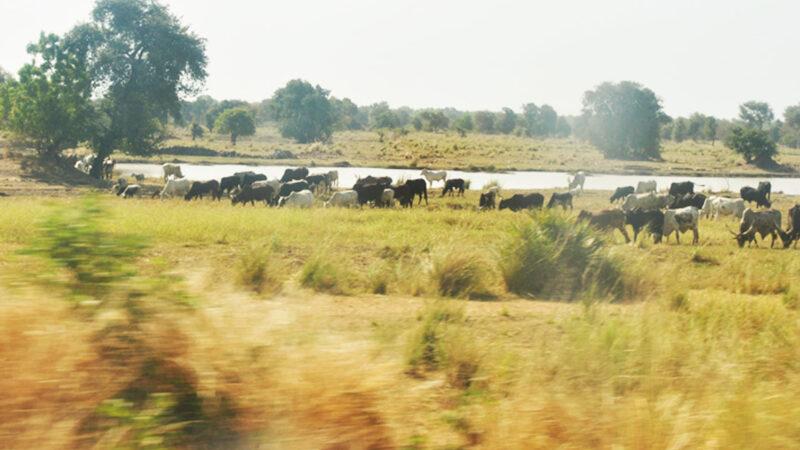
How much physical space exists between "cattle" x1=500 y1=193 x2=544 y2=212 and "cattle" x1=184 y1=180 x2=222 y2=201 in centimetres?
1226

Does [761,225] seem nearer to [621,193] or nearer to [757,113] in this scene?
[621,193]

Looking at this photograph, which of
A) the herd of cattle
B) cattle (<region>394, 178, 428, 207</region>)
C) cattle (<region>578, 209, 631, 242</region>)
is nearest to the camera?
cattle (<region>578, 209, 631, 242</region>)

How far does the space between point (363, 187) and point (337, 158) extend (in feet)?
143

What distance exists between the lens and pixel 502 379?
5.85m

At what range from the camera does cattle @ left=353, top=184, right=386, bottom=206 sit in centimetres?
3047

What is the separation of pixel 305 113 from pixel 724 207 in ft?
249

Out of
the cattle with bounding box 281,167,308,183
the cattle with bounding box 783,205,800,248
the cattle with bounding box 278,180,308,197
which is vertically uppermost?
the cattle with bounding box 281,167,308,183

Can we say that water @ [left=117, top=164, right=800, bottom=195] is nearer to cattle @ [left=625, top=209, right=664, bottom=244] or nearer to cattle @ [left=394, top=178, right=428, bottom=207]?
Result: cattle @ [left=394, top=178, right=428, bottom=207]

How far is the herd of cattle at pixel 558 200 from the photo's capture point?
2191 cm

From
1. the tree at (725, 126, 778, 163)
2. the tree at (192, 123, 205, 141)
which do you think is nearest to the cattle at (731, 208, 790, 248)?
the tree at (725, 126, 778, 163)

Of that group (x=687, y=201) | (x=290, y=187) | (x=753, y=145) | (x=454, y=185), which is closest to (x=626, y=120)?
(x=753, y=145)

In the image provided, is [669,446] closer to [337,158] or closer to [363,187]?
[363,187]

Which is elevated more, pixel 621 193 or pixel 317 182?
pixel 317 182

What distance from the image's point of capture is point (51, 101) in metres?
42.6
